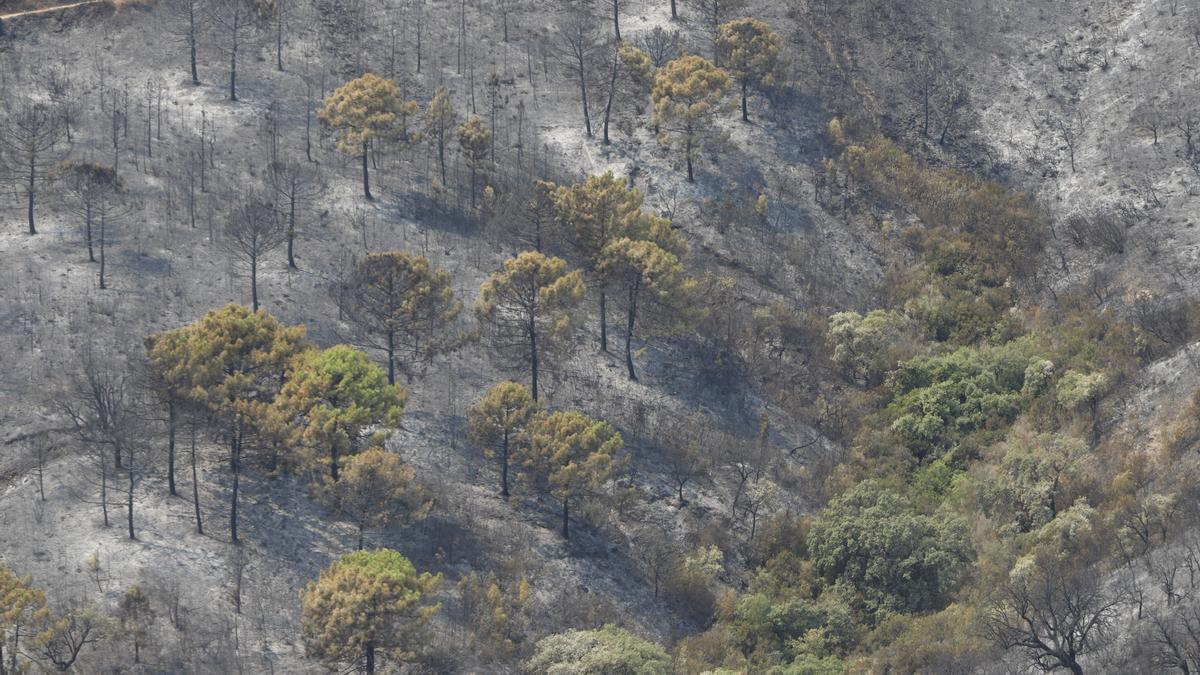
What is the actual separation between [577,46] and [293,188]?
33.0m

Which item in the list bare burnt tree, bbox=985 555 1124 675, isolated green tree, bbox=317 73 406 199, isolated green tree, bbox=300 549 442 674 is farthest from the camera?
isolated green tree, bbox=317 73 406 199

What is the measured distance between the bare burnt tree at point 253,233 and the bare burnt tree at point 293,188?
0.78m

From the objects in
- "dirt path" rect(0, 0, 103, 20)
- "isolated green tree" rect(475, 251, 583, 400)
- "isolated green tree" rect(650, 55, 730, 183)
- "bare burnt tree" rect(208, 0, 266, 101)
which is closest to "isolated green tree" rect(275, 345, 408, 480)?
"isolated green tree" rect(475, 251, 583, 400)

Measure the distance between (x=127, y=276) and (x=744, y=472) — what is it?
40911mm

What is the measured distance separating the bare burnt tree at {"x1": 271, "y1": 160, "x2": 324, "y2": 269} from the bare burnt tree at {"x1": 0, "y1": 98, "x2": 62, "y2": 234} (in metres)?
15.4

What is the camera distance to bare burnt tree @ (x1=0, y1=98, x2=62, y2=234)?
125m

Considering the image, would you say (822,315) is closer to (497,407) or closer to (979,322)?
(979,322)

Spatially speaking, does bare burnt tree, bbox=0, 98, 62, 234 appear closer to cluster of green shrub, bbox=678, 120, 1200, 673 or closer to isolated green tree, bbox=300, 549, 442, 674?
isolated green tree, bbox=300, 549, 442, 674

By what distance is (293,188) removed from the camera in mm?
127312

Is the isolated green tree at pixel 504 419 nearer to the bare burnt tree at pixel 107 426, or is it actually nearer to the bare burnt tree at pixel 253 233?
the bare burnt tree at pixel 253 233

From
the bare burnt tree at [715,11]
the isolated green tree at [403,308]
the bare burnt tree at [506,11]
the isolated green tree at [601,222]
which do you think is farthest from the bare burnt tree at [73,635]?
the bare burnt tree at [715,11]

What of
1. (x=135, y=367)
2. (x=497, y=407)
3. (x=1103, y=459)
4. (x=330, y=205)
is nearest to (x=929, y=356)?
(x=1103, y=459)

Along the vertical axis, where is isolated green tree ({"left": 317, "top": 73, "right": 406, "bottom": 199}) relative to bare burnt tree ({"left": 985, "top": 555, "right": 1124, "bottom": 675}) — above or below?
above

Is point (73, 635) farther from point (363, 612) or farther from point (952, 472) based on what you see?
point (952, 472)
